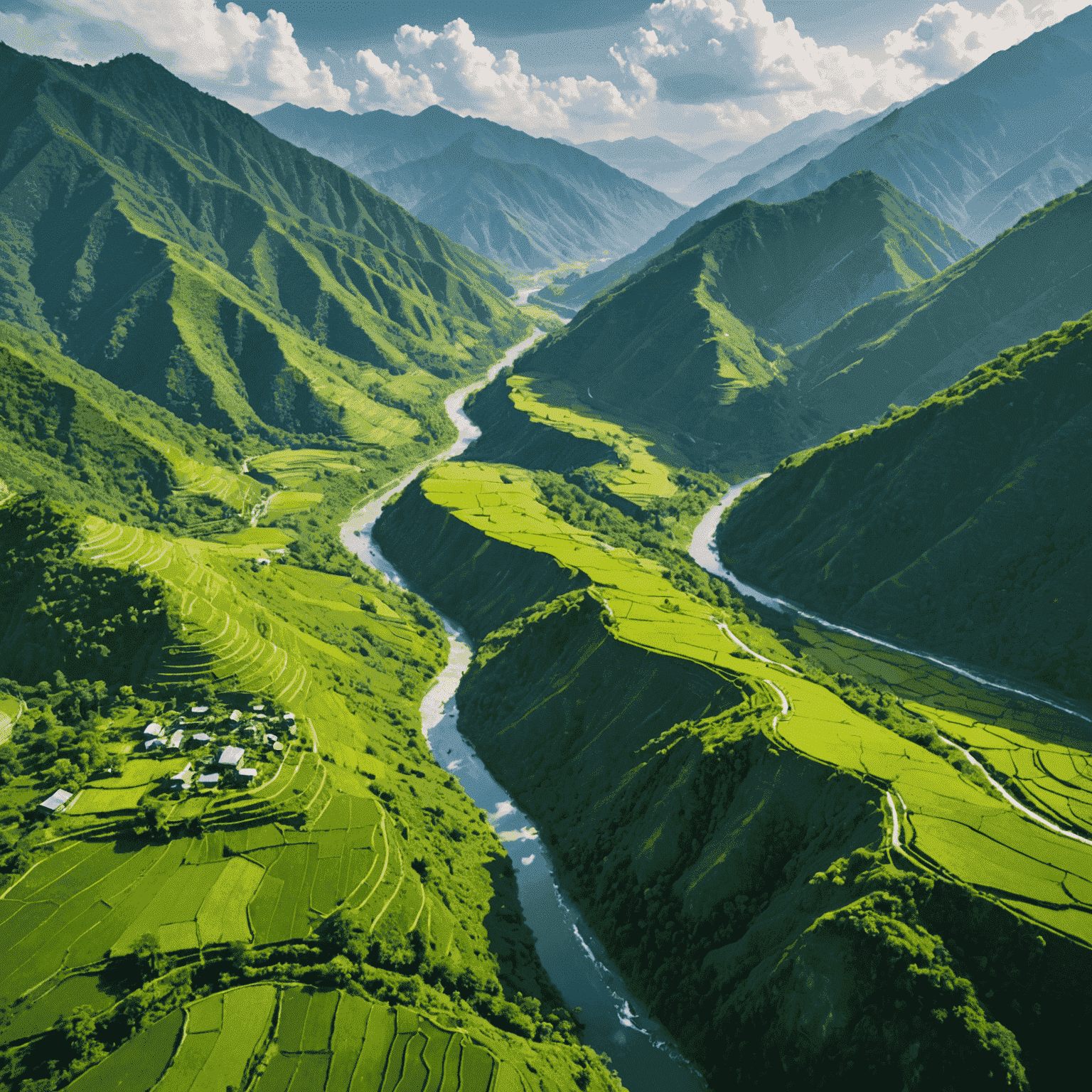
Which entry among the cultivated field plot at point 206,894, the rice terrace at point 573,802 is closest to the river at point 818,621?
the rice terrace at point 573,802

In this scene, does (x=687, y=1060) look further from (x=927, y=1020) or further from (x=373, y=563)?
(x=373, y=563)

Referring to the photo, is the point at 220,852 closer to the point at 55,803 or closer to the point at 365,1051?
the point at 55,803

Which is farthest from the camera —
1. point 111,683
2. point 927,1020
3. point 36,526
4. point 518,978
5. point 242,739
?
point 36,526

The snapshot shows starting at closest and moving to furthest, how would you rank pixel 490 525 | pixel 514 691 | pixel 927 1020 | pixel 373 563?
1. pixel 927 1020
2. pixel 514 691
3. pixel 490 525
4. pixel 373 563

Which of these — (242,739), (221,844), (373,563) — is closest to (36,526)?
(242,739)

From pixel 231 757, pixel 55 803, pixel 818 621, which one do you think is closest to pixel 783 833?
pixel 231 757

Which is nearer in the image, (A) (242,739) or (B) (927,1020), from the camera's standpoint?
(B) (927,1020)

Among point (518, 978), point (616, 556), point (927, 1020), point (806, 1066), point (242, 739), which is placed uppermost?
point (616, 556)
